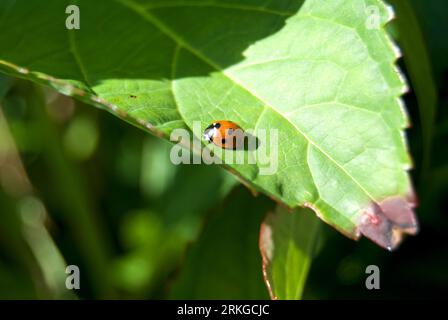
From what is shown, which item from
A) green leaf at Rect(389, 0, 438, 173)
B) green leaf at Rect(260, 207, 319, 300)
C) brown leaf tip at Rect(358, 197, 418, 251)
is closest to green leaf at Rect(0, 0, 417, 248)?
brown leaf tip at Rect(358, 197, 418, 251)

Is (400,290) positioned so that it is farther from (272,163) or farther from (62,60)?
(62,60)

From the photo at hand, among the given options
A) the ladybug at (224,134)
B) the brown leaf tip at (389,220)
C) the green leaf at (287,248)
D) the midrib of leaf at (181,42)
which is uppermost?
the midrib of leaf at (181,42)

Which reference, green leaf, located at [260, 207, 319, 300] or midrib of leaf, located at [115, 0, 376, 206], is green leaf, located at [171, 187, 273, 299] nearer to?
green leaf, located at [260, 207, 319, 300]

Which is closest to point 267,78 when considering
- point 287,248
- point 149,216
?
point 287,248

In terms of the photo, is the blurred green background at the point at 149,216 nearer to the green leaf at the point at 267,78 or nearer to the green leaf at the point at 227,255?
the green leaf at the point at 227,255

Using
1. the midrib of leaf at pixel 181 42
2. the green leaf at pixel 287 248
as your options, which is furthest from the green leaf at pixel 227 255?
the midrib of leaf at pixel 181 42
